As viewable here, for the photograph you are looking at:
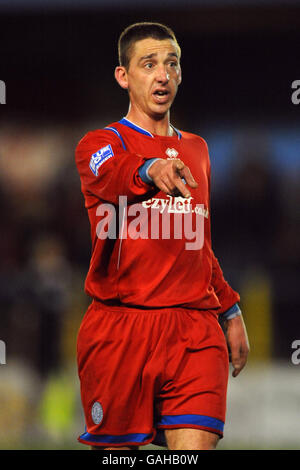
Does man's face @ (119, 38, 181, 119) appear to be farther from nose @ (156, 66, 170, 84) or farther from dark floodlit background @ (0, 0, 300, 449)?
dark floodlit background @ (0, 0, 300, 449)

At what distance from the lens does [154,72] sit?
3434 millimetres

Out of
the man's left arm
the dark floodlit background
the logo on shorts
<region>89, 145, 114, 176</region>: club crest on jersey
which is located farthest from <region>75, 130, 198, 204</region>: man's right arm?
the dark floodlit background

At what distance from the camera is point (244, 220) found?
8.61 m

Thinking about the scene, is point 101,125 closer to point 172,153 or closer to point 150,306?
point 172,153

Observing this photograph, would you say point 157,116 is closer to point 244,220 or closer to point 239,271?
point 239,271

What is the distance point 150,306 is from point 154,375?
0.85 feet

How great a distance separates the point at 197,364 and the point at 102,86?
7.04 meters

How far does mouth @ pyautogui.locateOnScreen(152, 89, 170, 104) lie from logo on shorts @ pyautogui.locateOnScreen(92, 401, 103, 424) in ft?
3.94

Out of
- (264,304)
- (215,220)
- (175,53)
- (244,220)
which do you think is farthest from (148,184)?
(215,220)

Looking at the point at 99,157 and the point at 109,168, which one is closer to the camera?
the point at 109,168

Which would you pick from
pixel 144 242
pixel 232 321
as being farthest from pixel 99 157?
pixel 232 321

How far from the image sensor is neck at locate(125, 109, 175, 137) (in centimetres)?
351

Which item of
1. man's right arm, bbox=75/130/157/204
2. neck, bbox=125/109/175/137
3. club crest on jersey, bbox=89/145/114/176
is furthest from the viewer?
neck, bbox=125/109/175/137

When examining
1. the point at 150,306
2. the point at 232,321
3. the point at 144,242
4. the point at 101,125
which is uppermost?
the point at 101,125
